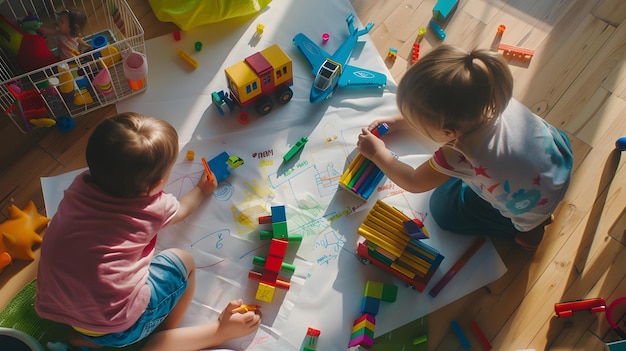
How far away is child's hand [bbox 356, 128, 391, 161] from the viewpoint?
3.67ft

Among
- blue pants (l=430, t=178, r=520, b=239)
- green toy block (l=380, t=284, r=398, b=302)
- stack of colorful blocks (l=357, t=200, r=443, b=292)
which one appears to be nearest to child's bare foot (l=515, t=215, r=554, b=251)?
blue pants (l=430, t=178, r=520, b=239)

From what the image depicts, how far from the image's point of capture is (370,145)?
1.12m

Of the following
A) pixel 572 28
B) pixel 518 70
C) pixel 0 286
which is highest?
pixel 572 28

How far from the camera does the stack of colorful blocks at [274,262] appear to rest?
3.37 feet

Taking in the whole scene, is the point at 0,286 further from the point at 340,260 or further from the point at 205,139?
the point at 340,260

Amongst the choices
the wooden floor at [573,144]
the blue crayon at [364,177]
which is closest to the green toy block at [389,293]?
the wooden floor at [573,144]

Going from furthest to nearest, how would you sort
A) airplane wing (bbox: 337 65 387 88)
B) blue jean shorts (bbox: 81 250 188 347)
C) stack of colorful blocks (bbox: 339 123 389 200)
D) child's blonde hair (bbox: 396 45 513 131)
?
airplane wing (bbox: 337 65 387 88) < stack of colorful blocks (bbox: 339 123 389 200) < blue jean shorts (bbox: 81 250 188 347) < child's blonde hair (bbox: 396 45 513 131)

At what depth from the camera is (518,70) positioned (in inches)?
52.0

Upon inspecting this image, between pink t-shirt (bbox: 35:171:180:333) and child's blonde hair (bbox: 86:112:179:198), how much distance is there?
3 cm

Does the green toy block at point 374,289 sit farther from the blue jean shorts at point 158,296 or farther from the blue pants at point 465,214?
the blue jean shorts at point 158,296

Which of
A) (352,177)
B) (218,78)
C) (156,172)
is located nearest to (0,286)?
(156,172)

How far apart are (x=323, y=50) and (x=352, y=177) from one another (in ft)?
1.14

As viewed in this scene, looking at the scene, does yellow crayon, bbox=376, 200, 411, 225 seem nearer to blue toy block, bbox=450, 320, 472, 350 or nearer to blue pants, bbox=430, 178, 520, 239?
blue pants, bbox=430, 178, 520, 239

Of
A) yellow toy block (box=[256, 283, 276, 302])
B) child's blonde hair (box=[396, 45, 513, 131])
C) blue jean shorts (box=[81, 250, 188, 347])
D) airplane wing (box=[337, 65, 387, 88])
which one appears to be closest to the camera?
child's blonde hair (box=[396, 45, 513, 131])
